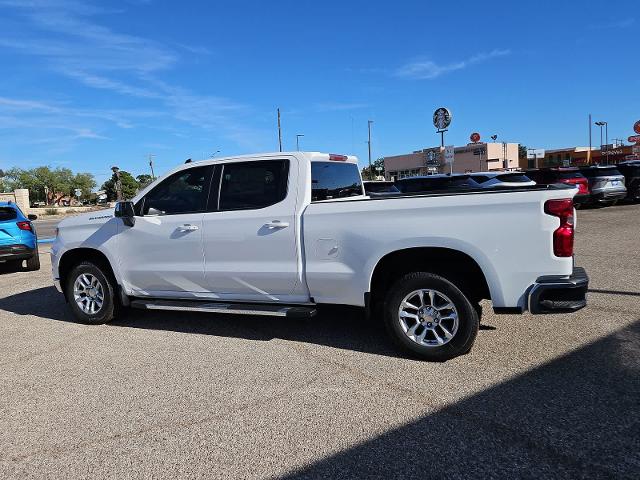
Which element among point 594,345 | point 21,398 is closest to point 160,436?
point 21,398

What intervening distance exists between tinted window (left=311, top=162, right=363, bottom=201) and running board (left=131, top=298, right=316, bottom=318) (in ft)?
3.64

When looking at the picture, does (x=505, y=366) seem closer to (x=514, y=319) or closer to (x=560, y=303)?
(x=560, y=303)

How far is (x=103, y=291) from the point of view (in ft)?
20.2

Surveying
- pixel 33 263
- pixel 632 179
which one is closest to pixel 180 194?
pixel 33 263

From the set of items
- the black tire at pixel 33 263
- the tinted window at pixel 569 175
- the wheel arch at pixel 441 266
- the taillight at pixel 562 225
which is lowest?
the black tire at pixel 33 263

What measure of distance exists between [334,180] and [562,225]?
241 centimetres

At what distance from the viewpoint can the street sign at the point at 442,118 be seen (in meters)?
27.5

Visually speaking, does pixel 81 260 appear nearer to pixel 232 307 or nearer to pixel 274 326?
pixel 232 307

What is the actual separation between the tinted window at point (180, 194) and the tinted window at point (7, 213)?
20.6ft

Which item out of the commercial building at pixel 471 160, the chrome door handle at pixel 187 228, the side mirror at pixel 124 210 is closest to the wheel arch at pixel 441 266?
the chrome door handle at pixel 187 228

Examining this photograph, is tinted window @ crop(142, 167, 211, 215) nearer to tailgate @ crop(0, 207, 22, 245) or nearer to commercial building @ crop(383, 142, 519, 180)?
tailgate @ crop(0, 207, 22, 245)

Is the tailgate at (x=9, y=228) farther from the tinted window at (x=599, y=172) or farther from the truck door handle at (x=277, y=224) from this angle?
the tinted window at (x=599, y=172)

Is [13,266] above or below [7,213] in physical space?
below

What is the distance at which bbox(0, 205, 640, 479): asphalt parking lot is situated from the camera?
3037mm
